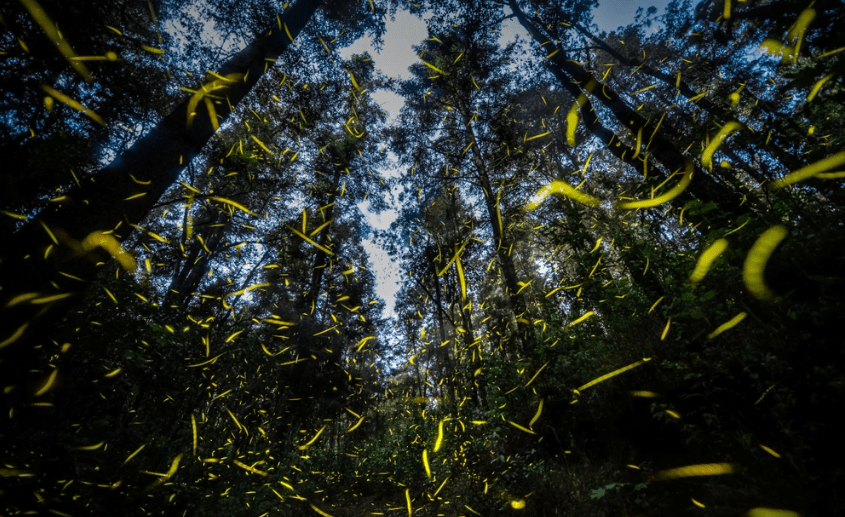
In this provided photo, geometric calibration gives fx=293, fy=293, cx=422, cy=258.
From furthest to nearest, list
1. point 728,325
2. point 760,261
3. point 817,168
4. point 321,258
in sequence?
point 321,258, point 728,325, point 760,261, point 817,168

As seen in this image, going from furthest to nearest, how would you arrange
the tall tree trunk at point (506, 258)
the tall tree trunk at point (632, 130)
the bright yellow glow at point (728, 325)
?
the tall tree trunk at point (506, 258)
the tall tree trunk at point (632, 130)
the bright yellow glow at point (728, 325)

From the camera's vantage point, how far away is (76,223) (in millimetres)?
2041

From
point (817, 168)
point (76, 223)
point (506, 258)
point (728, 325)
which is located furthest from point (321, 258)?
point (817, 168)

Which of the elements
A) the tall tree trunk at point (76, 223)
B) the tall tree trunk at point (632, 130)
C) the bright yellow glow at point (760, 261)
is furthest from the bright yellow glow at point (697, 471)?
the tall tree trunk at point (76, 223)

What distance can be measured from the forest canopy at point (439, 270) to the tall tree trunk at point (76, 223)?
0.02 m

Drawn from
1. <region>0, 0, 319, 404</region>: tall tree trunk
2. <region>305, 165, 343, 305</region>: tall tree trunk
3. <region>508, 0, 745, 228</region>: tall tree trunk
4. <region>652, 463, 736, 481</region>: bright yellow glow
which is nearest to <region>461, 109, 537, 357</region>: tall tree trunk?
<region>652, 463, 736, 481</region>: bright yellow glow

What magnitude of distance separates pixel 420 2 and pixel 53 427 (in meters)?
12.3

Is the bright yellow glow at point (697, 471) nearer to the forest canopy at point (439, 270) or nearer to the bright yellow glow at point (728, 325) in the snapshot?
the forest canopy at point (439, 270)

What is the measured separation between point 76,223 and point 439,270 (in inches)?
466

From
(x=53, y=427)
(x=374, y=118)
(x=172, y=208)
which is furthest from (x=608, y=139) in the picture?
(x=172, y=208)

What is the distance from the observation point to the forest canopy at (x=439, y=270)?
7.47 feet

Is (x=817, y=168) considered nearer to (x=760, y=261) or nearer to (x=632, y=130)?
(x=760, y=261)

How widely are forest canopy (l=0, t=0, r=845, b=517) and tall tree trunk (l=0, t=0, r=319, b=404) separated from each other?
16mm

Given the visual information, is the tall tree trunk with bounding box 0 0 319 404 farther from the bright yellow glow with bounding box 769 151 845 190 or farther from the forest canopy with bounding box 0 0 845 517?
the bright yellow glow with bounding box 769 151 845 190
